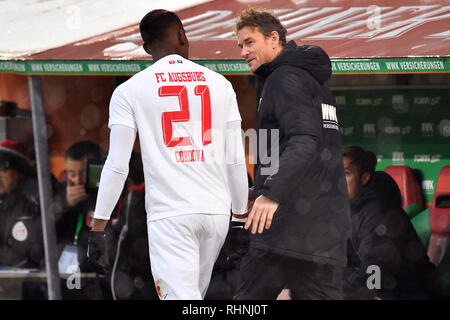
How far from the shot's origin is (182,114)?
13.2 ft

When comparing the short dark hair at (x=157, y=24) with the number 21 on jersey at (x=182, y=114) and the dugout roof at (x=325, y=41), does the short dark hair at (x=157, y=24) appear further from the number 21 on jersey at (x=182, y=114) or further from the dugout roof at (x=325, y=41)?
the dugout roof at (x=325, y=41)

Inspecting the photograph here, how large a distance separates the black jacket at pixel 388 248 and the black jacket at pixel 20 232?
107 inches

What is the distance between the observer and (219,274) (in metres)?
6.38

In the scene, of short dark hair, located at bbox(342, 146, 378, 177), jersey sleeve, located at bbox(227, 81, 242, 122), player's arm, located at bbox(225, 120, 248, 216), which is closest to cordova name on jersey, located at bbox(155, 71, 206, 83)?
jersey sleeve, located at bbox(227, 81, 242, 122)

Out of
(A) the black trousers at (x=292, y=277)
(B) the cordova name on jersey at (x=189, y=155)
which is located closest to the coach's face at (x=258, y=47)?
(B) the cordova name on jersey at (x=189, y=155)

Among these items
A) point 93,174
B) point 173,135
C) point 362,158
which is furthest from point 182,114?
point 93,174

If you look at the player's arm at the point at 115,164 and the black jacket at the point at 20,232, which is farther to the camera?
the black jacket at the point at 20,232

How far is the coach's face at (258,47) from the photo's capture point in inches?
170

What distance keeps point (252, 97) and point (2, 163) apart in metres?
2.29

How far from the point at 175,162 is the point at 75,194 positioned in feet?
11.2

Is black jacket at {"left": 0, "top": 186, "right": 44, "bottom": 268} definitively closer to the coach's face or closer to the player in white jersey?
the player in white jersey

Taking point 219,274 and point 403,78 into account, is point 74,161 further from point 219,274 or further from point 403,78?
point 403,78

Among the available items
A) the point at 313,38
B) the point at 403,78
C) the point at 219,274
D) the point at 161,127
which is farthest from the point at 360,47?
the point at 161,127

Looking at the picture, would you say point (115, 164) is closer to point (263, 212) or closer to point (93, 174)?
point (263, 212)
